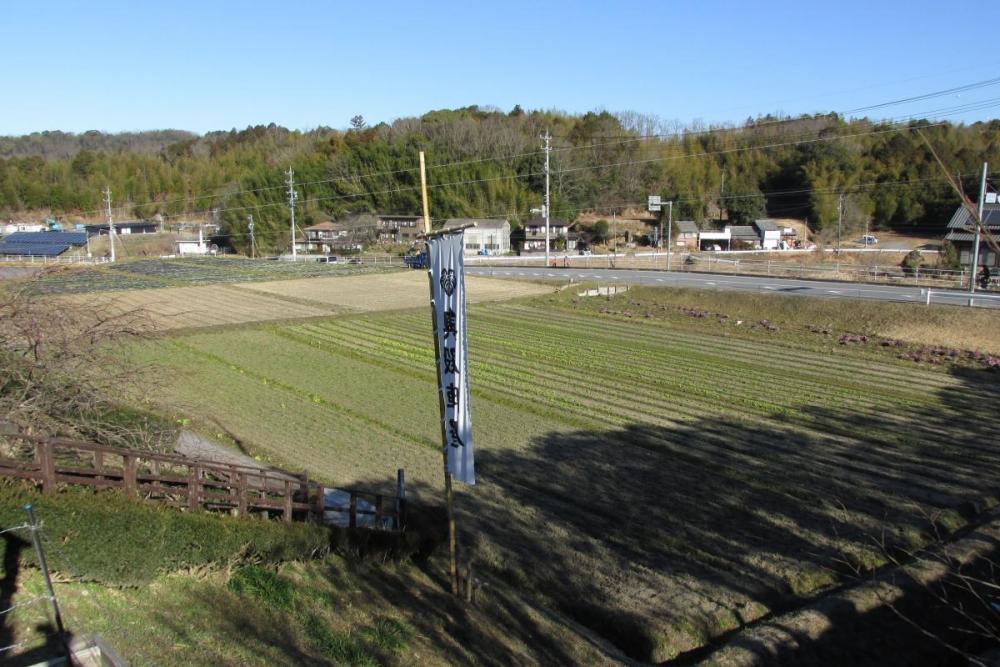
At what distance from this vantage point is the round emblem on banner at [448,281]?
7.69 metres

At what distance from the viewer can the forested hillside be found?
7269 cm

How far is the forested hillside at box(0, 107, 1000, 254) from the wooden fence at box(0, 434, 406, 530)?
63.4 meters

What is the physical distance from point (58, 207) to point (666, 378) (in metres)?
99.8

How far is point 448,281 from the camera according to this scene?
769 centimetres

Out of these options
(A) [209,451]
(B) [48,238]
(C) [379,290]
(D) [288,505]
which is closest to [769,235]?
(C) [379,290]

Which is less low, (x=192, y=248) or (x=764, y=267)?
(x=192, y=248)

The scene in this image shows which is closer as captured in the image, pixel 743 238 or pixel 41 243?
pixel 41 243

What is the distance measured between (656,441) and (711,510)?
3337mm

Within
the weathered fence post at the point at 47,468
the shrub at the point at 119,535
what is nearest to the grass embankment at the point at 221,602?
the shrub at the point at 119,535

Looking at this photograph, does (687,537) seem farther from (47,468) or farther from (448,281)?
(47,468)

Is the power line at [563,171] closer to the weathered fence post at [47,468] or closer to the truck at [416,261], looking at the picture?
the truck at [416,261]

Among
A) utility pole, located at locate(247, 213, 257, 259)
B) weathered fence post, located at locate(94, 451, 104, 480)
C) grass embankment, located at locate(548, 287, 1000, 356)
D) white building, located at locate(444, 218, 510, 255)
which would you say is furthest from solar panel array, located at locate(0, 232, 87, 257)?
weathered fence post, located at locate(94, 451, 104, 480)

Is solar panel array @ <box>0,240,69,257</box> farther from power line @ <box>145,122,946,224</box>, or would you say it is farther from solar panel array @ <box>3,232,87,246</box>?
power line @ <box>145,122,946,224</box>

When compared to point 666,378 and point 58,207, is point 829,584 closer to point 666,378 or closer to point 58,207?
point 666,378
